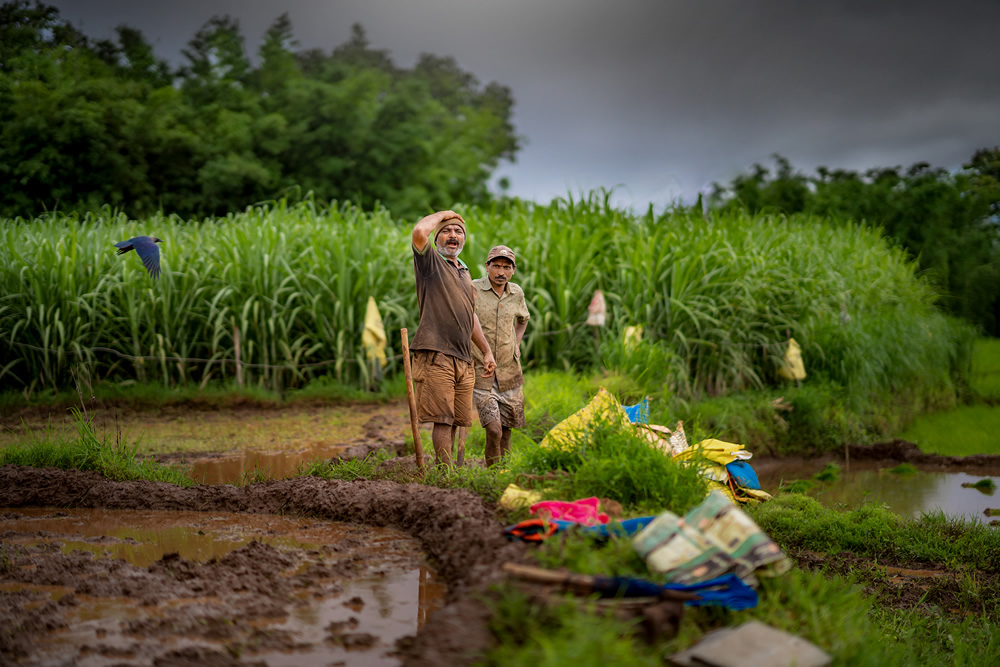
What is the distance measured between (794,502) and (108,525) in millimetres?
4376

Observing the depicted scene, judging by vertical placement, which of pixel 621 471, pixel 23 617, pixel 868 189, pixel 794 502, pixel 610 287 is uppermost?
pixel 868 189

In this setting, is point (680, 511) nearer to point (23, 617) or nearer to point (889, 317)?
point (23, 617)

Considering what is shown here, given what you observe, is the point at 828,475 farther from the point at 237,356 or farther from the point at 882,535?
the point at 237,356

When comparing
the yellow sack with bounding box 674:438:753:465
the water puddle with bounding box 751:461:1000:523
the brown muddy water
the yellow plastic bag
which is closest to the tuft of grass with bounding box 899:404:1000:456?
the water puddle with bounding box 751:461:1000:523

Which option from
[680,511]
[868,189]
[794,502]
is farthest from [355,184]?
[680,511]

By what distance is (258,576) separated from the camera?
3.22m

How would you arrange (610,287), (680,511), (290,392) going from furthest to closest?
(610,287) < (290,392) < (680,511)

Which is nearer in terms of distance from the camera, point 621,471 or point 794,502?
point 621,471

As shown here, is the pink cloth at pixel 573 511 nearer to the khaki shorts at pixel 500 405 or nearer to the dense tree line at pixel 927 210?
the khaki shorts at pixel 500 405

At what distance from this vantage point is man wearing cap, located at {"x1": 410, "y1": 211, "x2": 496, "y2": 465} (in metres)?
4.42

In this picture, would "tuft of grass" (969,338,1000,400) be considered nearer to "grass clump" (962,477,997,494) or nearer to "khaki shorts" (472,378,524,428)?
A: "grass clump" (962,477,997,494)

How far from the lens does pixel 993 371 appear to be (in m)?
12.8

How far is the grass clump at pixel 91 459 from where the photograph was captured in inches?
191

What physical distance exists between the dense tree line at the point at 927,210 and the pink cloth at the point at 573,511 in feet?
46.8
